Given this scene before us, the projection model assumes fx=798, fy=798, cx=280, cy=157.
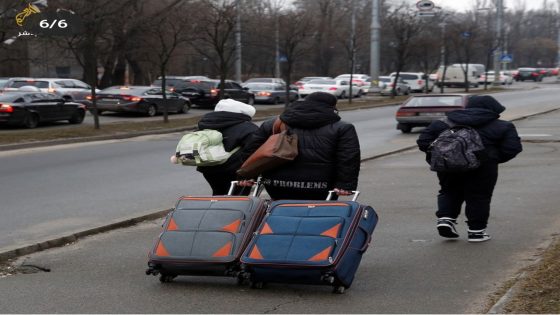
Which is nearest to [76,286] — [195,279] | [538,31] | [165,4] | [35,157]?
[195,279]

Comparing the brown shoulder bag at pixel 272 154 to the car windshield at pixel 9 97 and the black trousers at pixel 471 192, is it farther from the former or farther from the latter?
the car windshield at pixel 9 97

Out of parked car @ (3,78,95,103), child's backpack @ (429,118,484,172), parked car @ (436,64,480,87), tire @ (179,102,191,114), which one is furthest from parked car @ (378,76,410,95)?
child's backpack @ (429,118,484,172)

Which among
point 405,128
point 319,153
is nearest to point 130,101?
point 405,128

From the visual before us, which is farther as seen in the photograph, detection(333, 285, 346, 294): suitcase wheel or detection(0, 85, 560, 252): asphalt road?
detection(0, 85, 560, 252): asphalt road

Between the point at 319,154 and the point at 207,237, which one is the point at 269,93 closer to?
the point at 319,154

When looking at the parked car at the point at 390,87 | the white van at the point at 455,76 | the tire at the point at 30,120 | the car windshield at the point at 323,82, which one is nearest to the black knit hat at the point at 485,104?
the tire at the point at 30,120

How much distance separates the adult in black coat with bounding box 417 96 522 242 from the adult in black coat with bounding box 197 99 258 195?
71.2 inches

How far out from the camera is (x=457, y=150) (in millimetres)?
7656

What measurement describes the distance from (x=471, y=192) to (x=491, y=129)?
25.8 inches

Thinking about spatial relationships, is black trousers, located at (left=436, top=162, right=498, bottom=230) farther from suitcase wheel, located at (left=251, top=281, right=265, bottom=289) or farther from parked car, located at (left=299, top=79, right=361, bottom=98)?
parked car, located at (left=299, top=79, right=361, bottom=98)

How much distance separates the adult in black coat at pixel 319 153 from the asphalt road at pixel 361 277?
0.85m

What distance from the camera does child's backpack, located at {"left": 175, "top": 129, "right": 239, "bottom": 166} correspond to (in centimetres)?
721

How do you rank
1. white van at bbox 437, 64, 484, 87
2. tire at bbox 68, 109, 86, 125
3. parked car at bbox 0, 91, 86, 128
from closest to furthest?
parked car at bbox 0, 91, 86, 128 < tire at bbox 68, 109, 86, 125 < white van at bbox 437, 64, 484, 87

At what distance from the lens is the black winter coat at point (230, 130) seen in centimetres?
737
